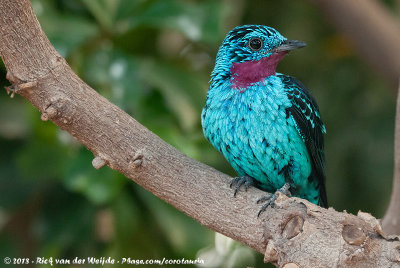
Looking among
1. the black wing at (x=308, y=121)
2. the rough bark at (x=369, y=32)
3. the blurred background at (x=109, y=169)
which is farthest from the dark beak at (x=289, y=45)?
the rough bark at (x=369, y=32)

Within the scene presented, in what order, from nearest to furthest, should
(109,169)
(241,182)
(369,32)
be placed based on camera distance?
(241,182) < (109,169) < (369,32)

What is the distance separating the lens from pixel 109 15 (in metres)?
4.83

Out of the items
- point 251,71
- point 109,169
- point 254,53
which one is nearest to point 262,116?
point 251,71

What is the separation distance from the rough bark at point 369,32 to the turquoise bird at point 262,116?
220cm

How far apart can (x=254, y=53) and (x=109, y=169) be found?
1.51 metres

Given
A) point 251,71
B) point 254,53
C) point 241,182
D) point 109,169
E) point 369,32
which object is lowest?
point 241,182

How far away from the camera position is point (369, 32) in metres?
5.63

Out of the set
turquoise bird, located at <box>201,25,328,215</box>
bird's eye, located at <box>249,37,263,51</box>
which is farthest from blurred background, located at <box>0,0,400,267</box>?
bird's eye, located at <box>249,37,263,51</box>

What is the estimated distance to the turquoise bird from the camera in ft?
11.0

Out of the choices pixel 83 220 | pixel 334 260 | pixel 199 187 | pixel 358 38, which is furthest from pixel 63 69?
pixel 358 38

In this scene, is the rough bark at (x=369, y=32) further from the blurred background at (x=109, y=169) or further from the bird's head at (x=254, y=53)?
the bird's head at (x=254, y=53)

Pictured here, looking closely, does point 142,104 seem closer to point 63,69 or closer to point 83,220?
point 83,220

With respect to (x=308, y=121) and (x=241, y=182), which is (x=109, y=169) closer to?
(x=241, y=182)

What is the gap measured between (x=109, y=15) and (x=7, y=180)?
1.66 meters
